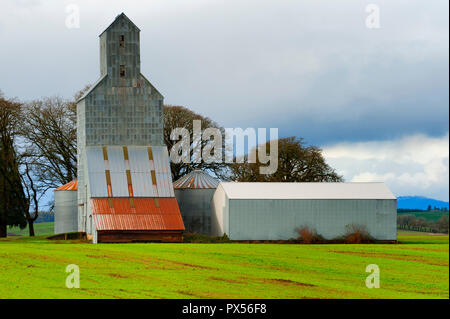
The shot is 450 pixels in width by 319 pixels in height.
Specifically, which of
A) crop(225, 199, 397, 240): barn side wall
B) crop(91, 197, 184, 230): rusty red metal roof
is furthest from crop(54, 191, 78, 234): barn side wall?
crop(225, 199, 397, 240): barn side wall

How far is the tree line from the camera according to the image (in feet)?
258

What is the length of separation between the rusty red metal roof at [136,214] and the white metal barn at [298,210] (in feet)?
14.9

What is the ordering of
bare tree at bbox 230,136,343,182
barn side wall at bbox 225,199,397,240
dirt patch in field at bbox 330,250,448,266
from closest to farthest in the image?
dirt patch in field at bbox 330,250,448,266
barn side wall at bbox 225,199,397,240
bare tree at bbox 230,136,343,182

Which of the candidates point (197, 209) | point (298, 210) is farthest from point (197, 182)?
point (298, 210)

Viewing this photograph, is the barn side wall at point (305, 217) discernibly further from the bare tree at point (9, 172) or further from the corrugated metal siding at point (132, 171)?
the bare tree at point (9, 172)

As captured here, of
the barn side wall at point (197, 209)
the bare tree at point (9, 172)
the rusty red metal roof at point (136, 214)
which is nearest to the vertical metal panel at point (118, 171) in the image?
the rusty red metal roof at point (136, 214)

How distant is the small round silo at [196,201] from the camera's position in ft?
232

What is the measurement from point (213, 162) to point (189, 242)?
31093 millimetres

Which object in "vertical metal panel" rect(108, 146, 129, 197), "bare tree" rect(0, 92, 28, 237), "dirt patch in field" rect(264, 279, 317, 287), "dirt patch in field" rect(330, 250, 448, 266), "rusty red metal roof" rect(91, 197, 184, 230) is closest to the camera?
"dirt patch in field" rect(264, 279, 317, 287)

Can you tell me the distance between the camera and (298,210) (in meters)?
62.5

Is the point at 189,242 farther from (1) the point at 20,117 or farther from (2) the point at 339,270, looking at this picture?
(1) the point at 20,117

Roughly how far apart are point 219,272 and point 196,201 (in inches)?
1342

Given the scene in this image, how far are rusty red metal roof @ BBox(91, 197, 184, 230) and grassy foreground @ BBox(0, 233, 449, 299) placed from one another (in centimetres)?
860

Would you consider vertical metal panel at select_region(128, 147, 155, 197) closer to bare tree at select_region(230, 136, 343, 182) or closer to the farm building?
the farm building
